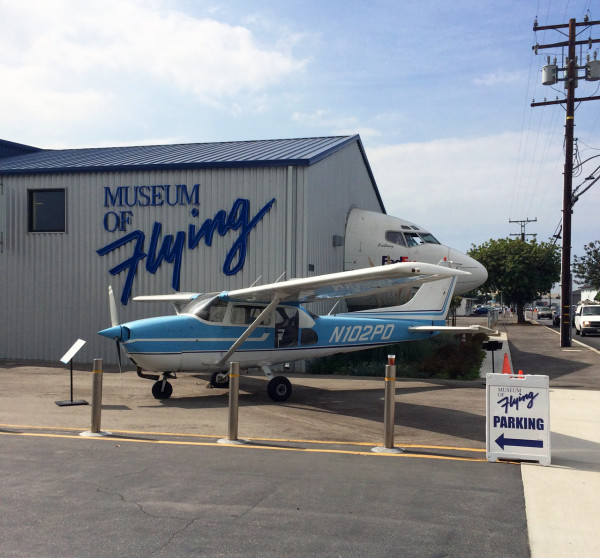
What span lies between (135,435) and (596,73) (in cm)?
2478

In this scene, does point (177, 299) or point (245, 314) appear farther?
point (177, 299)

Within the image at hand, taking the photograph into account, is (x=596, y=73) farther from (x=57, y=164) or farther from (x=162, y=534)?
(x=162, y=534)

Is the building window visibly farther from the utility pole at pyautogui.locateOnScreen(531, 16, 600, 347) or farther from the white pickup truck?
the white pickup truck

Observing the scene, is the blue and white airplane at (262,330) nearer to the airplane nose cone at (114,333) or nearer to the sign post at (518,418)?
the airplane nose cone at (114,333)

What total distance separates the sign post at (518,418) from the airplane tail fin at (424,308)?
22.3 ft

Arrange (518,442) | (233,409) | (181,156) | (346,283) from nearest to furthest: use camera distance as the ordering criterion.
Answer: (518,442)
(233,409)
(346,283)
(181,156)

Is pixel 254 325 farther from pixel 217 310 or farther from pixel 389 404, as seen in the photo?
pixel 389 404

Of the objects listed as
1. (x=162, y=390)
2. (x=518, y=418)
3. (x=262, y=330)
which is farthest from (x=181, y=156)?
(x=518, y=418)

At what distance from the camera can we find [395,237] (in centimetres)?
1983

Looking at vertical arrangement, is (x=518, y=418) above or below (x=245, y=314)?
below

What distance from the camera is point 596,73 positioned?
25.4 meters

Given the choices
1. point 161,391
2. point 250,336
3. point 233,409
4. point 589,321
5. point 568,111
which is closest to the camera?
point 233,409

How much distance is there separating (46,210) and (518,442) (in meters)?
16.3

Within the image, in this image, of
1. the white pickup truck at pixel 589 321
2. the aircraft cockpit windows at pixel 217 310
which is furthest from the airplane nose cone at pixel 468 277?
the white pickup truck at pixel 589 321
